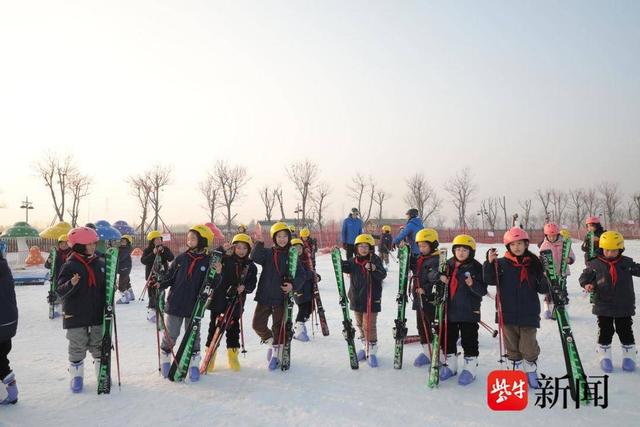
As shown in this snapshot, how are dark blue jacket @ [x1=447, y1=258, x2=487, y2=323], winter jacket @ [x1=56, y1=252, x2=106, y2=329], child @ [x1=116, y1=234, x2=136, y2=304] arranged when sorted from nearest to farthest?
winter jacket @ [x1=56, y1=252, x2=106, y2=329]
dark blue jacket @ [x1=447, y1=258, x2=487, y2=323]
child @ [x1=116, y1=234, x2=136, y2=304]

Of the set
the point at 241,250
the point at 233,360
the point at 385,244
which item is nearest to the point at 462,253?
the point at 241,250

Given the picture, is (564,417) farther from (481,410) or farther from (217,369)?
(217,369)

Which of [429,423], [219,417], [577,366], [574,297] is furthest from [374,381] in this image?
[574,297]

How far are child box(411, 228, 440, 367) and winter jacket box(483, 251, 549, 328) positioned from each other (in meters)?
0.79

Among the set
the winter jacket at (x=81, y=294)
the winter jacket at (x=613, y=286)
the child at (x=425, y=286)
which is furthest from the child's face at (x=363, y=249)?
the winter jacket at (x=81, y=294)

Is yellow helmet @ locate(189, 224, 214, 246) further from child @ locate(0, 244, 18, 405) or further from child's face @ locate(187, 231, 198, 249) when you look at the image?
child @ locate(0, 244, 18, 405)

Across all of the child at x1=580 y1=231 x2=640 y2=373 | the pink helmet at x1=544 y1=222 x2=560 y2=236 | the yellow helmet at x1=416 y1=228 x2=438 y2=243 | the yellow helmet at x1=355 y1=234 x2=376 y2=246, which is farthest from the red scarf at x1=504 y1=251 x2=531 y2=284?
the pink helmet at x1=544 y1=222 x2=560 y2=236

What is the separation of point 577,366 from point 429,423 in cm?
188

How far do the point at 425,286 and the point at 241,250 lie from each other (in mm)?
2595

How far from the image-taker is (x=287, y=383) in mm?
5062

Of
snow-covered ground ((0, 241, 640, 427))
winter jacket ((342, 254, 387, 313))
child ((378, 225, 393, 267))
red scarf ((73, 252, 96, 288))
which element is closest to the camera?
snow-covered ground ((0, 241, 640, 427))

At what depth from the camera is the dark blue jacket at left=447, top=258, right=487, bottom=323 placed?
4910 millimetres

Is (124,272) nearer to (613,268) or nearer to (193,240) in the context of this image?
(193,240)

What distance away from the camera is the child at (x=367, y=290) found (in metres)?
5.72
